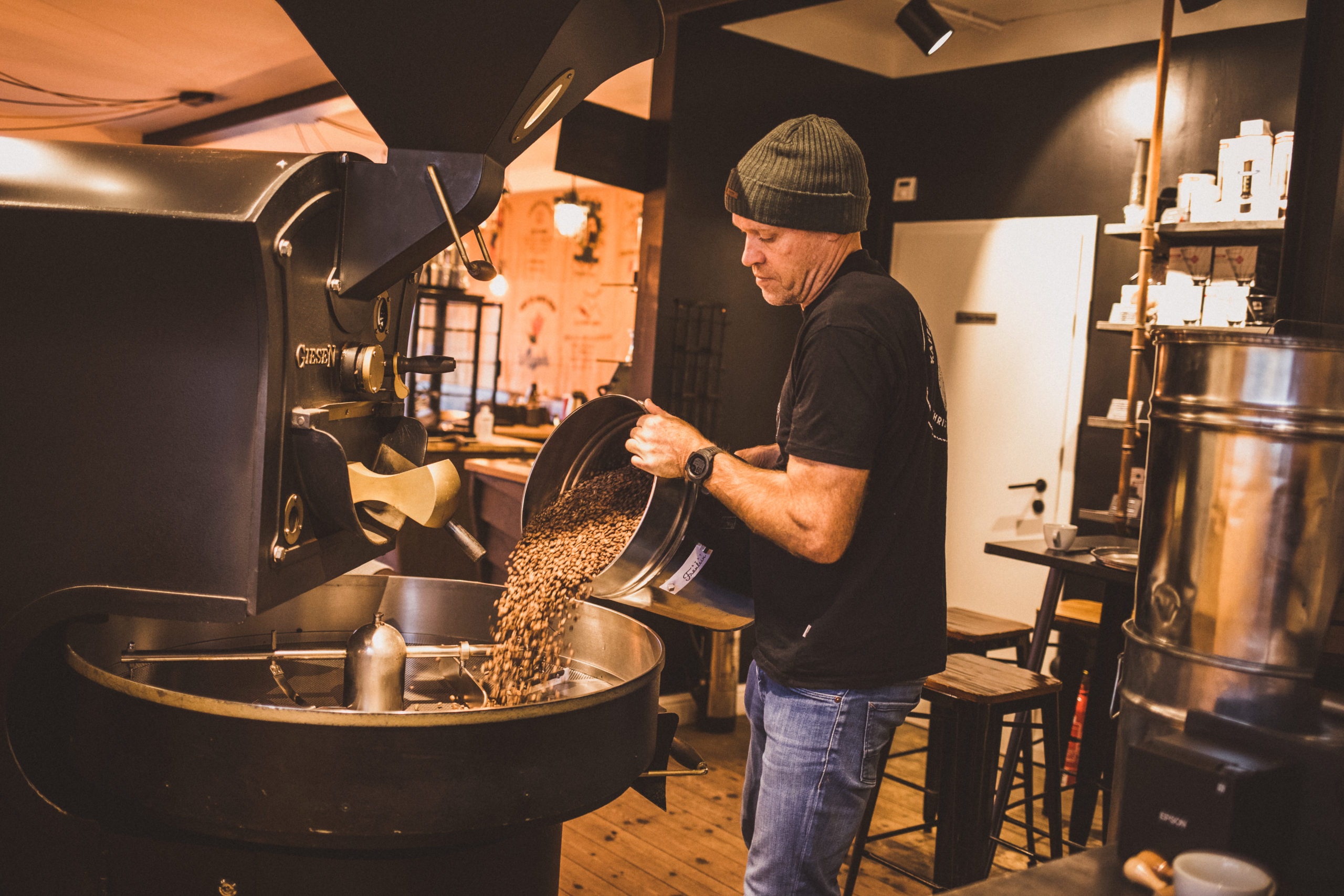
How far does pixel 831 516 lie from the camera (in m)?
1.43

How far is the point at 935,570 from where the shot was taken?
157 cm

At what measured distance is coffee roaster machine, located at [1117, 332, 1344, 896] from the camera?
118cm

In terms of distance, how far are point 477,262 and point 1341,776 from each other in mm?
1129

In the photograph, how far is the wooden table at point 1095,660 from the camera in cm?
302

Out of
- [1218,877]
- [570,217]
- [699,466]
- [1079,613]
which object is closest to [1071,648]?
[1079,613]

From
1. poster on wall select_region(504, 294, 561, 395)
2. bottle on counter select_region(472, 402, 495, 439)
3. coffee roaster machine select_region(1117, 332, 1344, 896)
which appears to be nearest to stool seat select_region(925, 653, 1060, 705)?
coffee roaster machine select_region(1117, 332, 1344, 896)

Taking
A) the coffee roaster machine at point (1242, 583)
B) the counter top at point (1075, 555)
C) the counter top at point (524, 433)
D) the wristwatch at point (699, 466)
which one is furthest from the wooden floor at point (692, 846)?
the counter top at point (524, 433)

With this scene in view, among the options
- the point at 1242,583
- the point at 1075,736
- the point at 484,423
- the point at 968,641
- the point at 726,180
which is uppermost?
the point at 726,180

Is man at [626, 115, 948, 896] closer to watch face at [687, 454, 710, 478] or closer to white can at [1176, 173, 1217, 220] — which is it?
watch face at [687, 454, 710, 478]

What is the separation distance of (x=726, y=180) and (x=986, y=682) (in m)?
2.26

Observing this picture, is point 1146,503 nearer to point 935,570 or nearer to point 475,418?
point 935,570

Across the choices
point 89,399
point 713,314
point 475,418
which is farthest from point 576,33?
point 475,418

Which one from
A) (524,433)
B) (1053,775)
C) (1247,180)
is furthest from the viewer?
(524,433)

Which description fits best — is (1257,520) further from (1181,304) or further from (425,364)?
(1181,304)
